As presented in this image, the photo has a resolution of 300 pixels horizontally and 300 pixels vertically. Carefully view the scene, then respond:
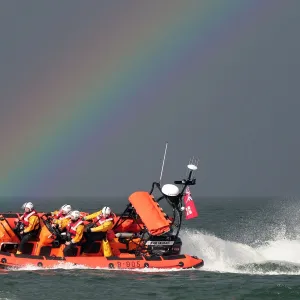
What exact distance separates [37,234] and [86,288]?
13.2 feet

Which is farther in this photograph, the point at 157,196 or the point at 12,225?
the point at 157,196

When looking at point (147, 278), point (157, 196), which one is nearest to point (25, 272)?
point (147, 278)

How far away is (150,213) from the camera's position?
1962cm

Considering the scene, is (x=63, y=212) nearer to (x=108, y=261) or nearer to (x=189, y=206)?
(x=108, y=261)

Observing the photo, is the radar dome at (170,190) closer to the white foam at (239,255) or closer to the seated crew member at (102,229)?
the seated crew member at (102,229)

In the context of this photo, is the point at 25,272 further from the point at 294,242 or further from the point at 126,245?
the point at 294,242

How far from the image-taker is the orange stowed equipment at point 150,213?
758 inches

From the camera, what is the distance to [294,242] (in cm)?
2658

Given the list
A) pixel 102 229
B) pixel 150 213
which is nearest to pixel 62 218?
pixel 102 229

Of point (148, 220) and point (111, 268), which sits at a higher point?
point (148, 220)

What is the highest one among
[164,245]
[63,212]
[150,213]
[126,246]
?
[150,213]

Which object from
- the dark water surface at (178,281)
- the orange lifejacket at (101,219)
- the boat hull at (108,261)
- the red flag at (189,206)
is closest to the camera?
the dark water surface at (178,281)

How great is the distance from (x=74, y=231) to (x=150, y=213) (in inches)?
99.6

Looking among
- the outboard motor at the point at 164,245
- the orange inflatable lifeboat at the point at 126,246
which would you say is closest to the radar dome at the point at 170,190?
the orange inflatable lifeboat at the point at 126,246
